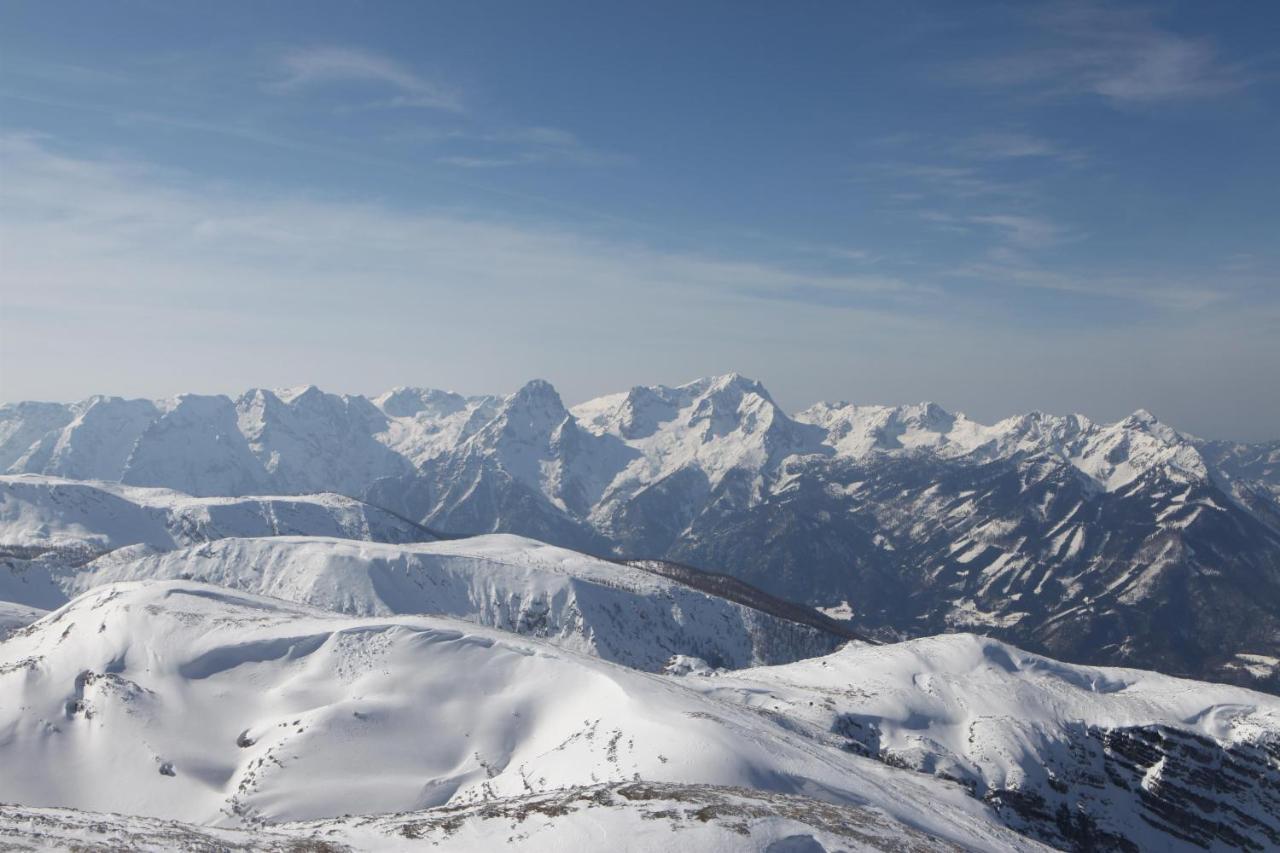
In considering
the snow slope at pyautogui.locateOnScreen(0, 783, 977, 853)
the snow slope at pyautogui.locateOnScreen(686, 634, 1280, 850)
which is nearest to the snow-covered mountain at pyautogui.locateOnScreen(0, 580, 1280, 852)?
the snow slope at pyautogui.locateOnScreen(0, 783, 977, 853)

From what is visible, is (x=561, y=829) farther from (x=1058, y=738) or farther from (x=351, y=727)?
(x=1058, y=738)

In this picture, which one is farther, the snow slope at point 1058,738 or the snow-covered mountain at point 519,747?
the snow slope at point 1058,738

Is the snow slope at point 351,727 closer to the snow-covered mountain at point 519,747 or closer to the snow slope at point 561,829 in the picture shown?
the snow-covered mountain at point 519,747

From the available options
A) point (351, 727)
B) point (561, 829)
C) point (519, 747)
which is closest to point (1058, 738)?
point (519, 747)

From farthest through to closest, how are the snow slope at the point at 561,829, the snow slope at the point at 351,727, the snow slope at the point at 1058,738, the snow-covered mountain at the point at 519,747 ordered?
the snow slope at the point at 1058,738 → the snow slope at the point at 351,727 → the snow-covered mountain at the point at 519,747 → the snow slope at the point at 561,829

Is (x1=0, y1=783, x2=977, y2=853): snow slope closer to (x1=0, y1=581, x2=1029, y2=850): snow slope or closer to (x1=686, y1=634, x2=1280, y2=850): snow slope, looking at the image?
(x1=0, y1=581, x2=1029, y2=850): snow slope

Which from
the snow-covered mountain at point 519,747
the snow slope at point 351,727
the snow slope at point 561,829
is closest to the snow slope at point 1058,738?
the snow-covered mountain at point 519,747
